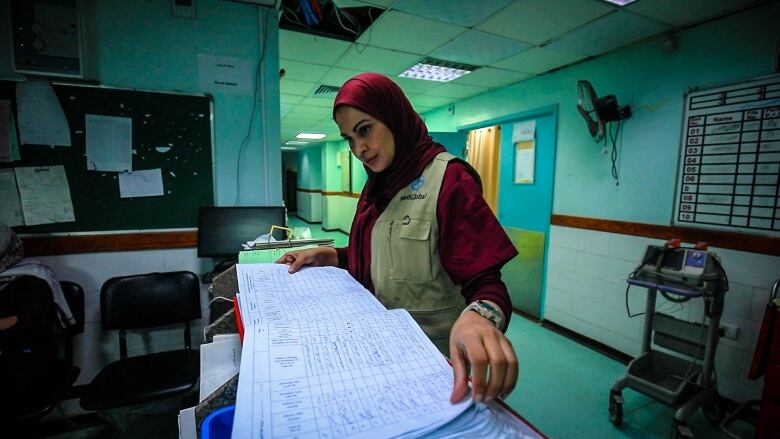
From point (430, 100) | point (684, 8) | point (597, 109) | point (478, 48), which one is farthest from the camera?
point (430, 100)

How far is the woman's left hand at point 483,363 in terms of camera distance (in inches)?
15.4

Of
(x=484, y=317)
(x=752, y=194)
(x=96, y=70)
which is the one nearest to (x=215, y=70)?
(x=96, y=70)

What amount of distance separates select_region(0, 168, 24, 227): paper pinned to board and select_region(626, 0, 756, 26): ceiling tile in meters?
3.90

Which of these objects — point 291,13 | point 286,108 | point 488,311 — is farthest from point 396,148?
point 286,108

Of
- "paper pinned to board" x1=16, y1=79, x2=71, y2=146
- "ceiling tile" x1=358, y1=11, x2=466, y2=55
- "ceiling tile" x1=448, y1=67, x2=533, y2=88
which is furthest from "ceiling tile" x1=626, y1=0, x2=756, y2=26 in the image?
"paper pinned to board" x1=16, y1=79, x2=71, y2=146

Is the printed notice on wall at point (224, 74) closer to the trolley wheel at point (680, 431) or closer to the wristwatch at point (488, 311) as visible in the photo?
the wristwatch at point (488, 311)

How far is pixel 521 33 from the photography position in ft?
8.38

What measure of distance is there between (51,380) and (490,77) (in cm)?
419

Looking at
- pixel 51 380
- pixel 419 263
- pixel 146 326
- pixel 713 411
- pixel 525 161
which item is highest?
pixel 525 161

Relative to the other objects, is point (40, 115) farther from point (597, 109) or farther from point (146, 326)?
point (597, 109)

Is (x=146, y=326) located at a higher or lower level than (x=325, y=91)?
lower

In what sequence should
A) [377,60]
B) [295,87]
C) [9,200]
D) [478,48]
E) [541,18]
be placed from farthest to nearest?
1. [295,87]
2. [377,60]
3. [478,48]
4. [541,18]
5. [9,200]

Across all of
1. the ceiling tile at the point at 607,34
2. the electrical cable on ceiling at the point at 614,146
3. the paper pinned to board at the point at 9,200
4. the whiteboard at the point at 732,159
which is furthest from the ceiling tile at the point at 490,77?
the paper pinned to board at the point at 9,200

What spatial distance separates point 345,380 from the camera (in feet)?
1.32
